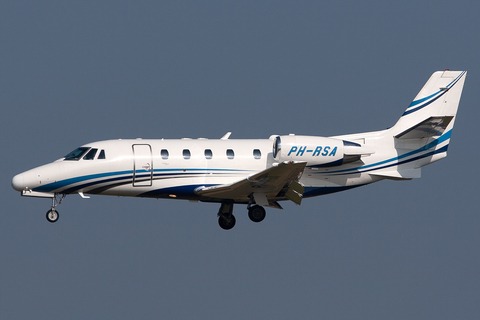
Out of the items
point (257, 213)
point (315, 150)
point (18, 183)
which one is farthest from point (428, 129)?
point (18, 183)

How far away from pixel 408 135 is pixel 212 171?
7.39 meters

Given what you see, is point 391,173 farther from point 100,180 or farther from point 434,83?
point 100,180

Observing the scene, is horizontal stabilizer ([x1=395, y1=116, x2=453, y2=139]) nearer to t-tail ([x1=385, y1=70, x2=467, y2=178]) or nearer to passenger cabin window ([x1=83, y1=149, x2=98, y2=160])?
t-tail ([x1=385, y1=70, x2=467, y2=178])

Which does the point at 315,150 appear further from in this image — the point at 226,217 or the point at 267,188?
the point at 226,217

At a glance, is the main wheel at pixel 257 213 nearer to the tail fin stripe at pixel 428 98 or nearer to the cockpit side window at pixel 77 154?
the cockpit side window at pixel 77 154

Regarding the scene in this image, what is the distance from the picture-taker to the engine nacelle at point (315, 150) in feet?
76.4

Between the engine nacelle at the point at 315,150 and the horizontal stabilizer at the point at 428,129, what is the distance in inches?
76.9

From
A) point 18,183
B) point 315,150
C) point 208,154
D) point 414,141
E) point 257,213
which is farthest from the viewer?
point 414,141

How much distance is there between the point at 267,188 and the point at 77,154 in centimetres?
687

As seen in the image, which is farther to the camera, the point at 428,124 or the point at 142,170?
the point at 428,124

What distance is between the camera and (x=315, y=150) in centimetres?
2350

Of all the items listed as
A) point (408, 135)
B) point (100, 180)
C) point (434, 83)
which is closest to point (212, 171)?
point (100, 180)

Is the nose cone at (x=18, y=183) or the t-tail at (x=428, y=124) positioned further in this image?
the t-tail at (x=428, y=124)

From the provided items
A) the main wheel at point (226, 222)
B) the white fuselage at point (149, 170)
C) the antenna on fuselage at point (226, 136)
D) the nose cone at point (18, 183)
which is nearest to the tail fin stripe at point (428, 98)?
the white fuselage at point (149, 170)
